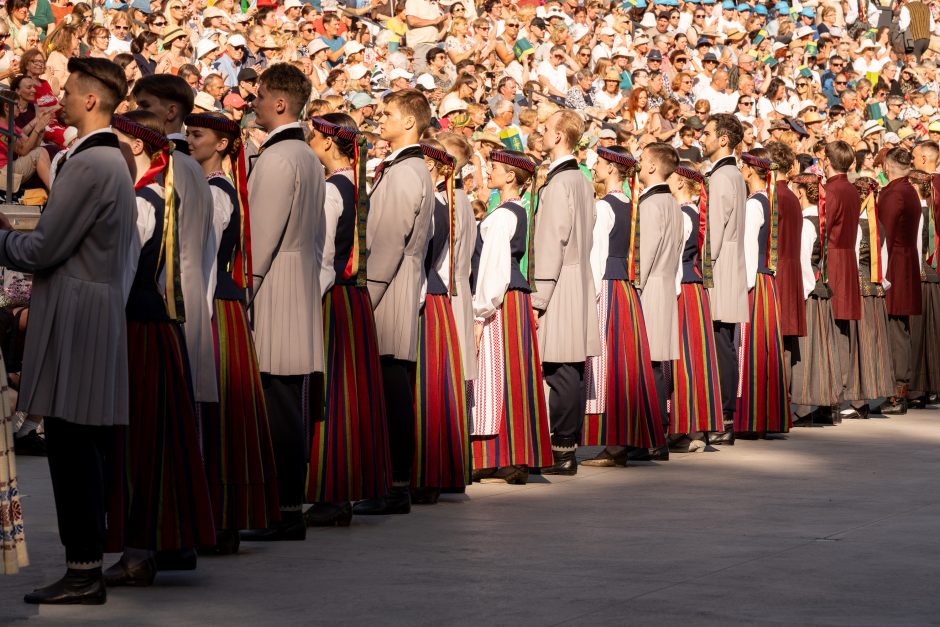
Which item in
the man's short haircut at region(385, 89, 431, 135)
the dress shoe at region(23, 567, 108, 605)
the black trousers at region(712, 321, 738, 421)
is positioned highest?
the man's short haircut at region(385, 89, 431, 135)

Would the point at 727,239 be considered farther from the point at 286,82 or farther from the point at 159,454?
the point at 159,454

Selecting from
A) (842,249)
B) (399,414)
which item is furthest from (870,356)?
(399,414)

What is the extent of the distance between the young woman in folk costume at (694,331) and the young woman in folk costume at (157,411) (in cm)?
514

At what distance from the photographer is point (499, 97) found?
16812 mm

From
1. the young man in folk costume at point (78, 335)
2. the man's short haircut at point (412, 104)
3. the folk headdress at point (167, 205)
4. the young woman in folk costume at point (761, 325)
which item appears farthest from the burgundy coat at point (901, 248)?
the young man in folk costume at point (78, 335)

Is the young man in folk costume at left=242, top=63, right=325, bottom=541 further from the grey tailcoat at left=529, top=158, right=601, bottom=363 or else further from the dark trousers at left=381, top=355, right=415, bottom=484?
the grey tailcoat at left=529, top=158, right=601, bottom=363

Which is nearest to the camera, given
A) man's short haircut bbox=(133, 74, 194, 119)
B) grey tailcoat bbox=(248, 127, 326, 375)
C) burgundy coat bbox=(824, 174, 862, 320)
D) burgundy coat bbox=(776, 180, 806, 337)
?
man's short haircut bbox=(133, 74, 194, 119)

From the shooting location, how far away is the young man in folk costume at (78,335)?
539 centimetres

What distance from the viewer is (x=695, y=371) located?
10680 millimetres

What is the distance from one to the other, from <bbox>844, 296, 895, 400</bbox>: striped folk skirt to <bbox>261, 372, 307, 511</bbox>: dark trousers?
6.99 metres

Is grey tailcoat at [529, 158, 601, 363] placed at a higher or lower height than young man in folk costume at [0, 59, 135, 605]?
higher

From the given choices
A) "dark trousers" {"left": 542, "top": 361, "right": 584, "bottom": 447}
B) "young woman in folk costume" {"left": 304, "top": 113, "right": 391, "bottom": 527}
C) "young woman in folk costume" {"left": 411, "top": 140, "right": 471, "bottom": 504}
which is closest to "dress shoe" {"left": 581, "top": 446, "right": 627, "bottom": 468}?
"dark trousers" {"left": 542, "top": 361, "right": 584, "bottom": 447}

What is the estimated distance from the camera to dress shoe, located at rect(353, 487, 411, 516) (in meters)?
7.74

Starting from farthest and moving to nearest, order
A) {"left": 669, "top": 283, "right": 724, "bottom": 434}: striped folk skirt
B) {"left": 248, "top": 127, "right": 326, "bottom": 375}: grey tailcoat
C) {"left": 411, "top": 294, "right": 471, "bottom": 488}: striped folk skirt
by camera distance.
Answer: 1. {"left": 669, "top": 283, "right": 724, "bottom": 434}: striped folk skirt
2. {"left": 411, "top": 294, "right": 471, "bottom": 488}: striped folk skirt
3. {"left": 248, "top": 127, "right": 326, "bottom": 375}: grey tailcoat
